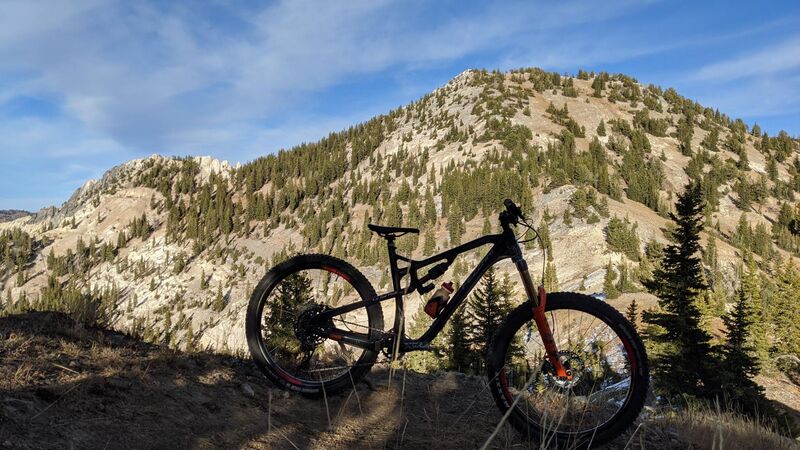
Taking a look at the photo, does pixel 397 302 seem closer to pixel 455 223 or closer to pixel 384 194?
pixel 455 223

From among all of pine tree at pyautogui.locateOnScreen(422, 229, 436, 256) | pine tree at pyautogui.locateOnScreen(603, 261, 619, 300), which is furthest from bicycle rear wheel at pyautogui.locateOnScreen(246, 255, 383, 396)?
pine tree at pyautogui.locateOnScreen(422, 229, 436, 256)

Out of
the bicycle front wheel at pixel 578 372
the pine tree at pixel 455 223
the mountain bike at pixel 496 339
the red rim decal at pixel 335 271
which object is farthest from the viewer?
the pine tree at pixel 455 223

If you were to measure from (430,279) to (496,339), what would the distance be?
0.83 meters

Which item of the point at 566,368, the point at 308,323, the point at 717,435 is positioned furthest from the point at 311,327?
the point at 717,435

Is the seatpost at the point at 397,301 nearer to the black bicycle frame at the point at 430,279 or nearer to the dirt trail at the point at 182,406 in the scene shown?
the black bicycle frame at the point at 430,279

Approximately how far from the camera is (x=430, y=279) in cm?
429

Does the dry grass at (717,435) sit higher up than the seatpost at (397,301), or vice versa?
the seatpost at (397,301)

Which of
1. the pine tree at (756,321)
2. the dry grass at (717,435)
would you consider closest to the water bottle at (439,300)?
the dry grass at (717,435)

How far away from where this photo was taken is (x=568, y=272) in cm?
4072

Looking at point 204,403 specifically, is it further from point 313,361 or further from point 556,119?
point 556,119

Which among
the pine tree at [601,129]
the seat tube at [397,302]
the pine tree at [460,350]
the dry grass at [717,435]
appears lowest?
the pine tree at [460,350]

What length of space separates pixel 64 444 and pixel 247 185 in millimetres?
154615

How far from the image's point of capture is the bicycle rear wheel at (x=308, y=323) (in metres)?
4.46

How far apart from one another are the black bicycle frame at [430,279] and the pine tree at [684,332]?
2039cm
